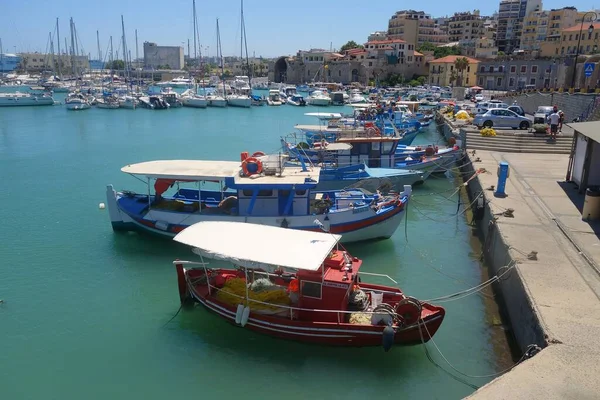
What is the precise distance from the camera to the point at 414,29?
131 m

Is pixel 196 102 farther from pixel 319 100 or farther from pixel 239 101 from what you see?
pixel 319 100

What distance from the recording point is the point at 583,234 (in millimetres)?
14016

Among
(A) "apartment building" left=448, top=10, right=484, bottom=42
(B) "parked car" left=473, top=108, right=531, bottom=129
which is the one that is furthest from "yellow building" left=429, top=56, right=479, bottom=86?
(B) "parked car" left=473, top=108, right=531, bottom=129

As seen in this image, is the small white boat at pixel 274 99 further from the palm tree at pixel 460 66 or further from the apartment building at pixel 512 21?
the apartment building at pixel 512 21

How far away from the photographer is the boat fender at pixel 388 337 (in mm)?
10234

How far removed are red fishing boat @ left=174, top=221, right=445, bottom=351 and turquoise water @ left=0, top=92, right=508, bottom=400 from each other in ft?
1.46

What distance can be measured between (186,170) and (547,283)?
11629mm

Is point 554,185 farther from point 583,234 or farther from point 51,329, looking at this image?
point 51,329

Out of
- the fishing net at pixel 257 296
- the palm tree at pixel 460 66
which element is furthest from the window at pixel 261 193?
the palm tree at pixel 460 66

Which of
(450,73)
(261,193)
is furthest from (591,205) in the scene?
(450,73)

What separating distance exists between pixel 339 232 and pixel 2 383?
1036 centimetres

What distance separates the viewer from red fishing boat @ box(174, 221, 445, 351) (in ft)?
34.8

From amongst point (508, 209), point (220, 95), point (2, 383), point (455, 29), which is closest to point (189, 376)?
point (2, 383)

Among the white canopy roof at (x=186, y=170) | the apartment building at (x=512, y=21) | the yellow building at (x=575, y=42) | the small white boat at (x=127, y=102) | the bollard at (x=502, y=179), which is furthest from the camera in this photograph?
the apartment building at (x=512, y=21)
